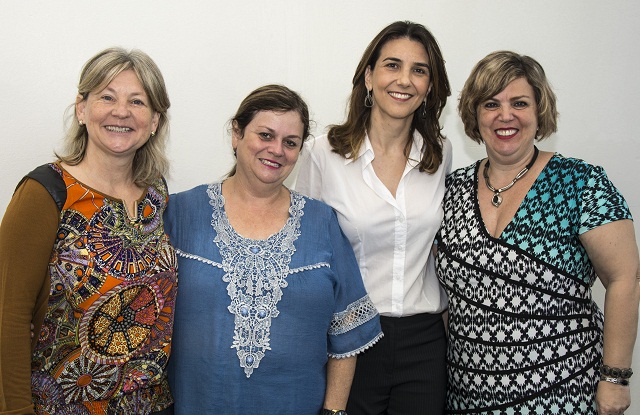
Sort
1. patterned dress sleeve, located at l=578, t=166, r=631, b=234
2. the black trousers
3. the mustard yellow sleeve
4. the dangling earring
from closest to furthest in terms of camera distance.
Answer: the mustard yellow sleeve < patterned dress sleeve, located at l=578, t=166, r=631, b=234 < the black trousers < the dangling earring

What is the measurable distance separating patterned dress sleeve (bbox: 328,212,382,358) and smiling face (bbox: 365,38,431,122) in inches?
20.2

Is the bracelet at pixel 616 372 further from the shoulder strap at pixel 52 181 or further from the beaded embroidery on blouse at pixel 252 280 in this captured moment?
the shoulder strap at pixel 52 181

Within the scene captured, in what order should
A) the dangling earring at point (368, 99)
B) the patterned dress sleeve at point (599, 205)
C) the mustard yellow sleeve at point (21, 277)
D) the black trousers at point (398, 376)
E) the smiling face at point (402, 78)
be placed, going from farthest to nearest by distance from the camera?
the dangling earring at point (368, 99) → the smiling face at point (402, 78) → the black trousers at point (398, 376) → the patterned dress sleeve at point (599, 205) → the mustard yellow sleeve at point (21, 277)

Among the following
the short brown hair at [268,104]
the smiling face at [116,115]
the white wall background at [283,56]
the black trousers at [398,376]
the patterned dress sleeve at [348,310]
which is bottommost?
the black trousers at [398,376]

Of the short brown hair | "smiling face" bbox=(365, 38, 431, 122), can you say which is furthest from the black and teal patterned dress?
the short brown hair

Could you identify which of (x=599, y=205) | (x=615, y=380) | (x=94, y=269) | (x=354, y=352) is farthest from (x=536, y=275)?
(x=94, y=269)

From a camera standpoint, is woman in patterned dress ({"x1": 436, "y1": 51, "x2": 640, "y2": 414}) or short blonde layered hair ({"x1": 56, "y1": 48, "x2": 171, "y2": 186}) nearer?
short blonde layered hair ({"x1": 56, "y1": 48, "x2": 171, "y2": 186})

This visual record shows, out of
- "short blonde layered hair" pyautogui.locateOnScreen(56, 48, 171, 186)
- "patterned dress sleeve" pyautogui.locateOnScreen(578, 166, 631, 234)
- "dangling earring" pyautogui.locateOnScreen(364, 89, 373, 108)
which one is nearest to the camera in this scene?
"short blonde layered hair" pyautogui.locateOnScreen(56, 48, 171, 186)

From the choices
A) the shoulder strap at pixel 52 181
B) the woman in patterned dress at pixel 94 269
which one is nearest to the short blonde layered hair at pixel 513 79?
the woman in patterned dress at pixel 94 269

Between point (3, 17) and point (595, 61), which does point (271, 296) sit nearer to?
point (3, 17)

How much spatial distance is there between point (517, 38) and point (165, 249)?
2.10 meters

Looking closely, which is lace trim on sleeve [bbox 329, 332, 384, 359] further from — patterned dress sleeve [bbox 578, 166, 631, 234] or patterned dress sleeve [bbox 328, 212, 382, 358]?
patterned dress sleeve [bbox 578, 166, 631, 234]

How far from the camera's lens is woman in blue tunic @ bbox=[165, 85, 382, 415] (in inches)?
71.7

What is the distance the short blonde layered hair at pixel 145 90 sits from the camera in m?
1.78
